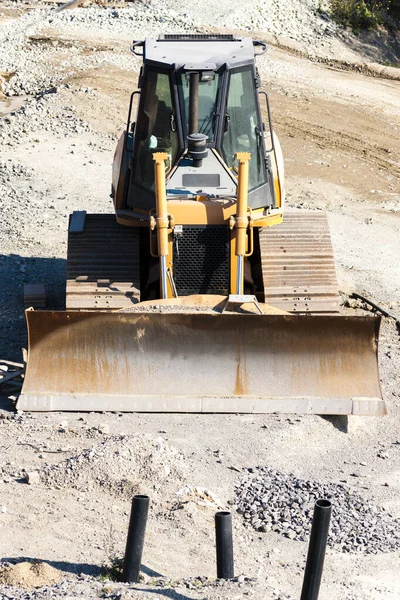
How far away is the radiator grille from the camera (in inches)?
346

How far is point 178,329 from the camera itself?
27.3ft

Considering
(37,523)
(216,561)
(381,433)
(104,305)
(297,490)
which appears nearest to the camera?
(216,561)

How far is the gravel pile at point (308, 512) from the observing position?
21.7 ft

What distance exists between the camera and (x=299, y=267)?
9.15 meters

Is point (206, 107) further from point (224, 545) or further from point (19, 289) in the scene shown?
point (224, 545)

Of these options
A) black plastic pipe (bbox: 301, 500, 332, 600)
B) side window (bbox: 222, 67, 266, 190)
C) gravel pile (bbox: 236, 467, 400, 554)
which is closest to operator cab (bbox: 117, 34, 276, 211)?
side window (bbox: 222, 67, 266, 190)

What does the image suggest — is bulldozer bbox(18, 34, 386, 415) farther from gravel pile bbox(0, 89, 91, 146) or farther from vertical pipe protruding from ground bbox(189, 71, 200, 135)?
gravel pile bbox(0, 89, 91, 146)

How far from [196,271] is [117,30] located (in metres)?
15.8

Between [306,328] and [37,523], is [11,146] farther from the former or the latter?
[37,523]

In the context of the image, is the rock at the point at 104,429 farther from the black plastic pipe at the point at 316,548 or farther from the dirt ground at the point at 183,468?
the black plastic pipe at the point at 316,548

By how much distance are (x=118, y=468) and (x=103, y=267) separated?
2.56 m

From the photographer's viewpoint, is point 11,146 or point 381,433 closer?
point 381,433

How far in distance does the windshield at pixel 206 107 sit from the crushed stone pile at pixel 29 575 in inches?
177

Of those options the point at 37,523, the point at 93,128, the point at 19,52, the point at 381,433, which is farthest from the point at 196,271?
the point at 19,52
